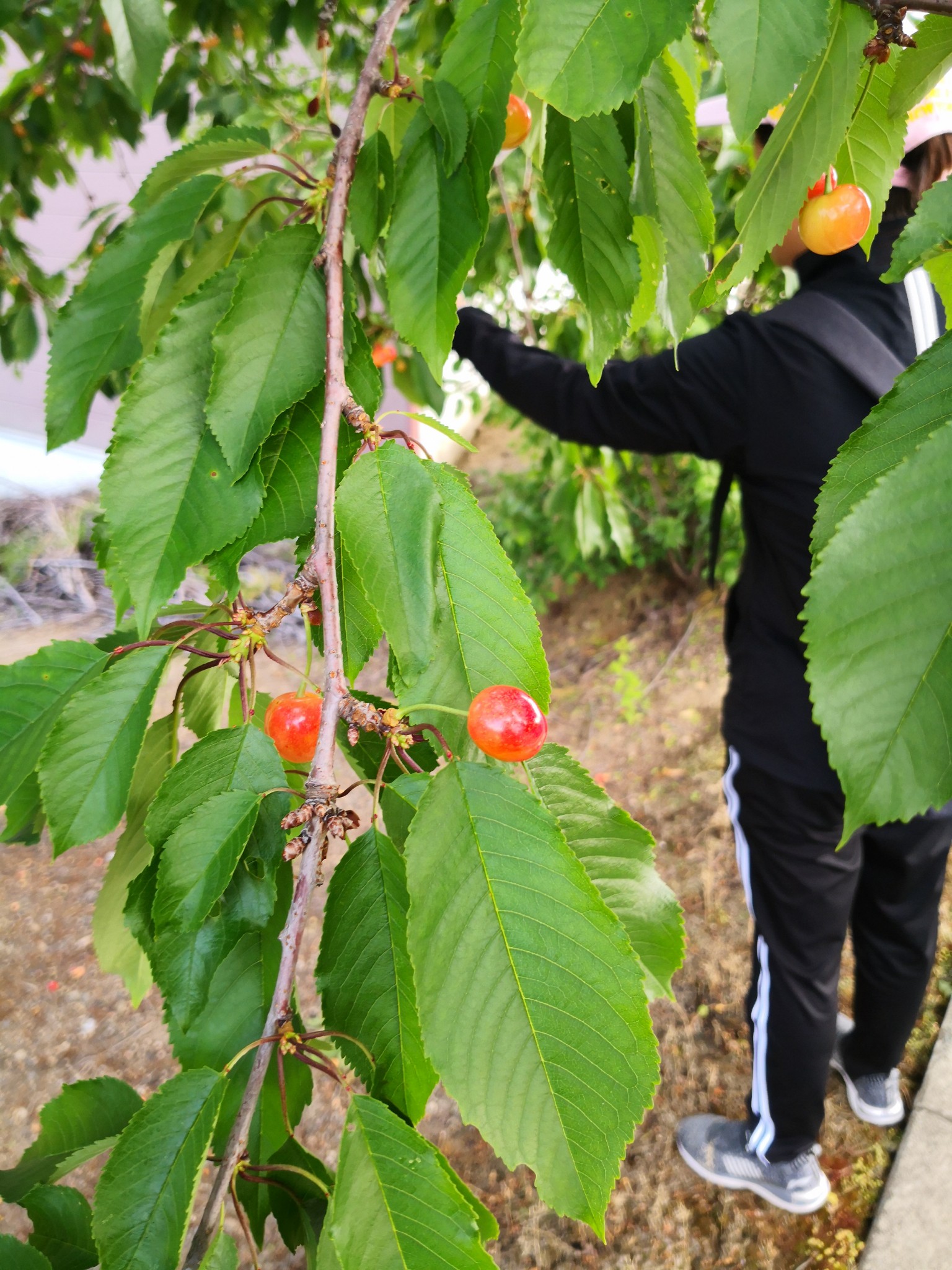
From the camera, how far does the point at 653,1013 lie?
2428mm

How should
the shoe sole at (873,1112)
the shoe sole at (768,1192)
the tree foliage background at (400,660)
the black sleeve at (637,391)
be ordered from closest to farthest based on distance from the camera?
1. the tree foliage background at (400,660)
2. the black sleeve at (637,391)
3. the shoe sole at (768,1192)
4. the shoe sole at (873,1112)

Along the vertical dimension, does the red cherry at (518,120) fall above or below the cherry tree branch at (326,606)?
above

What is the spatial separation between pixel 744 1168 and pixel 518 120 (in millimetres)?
2147

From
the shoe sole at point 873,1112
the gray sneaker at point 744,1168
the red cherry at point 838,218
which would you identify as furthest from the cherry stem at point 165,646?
the shoe sole at point 873,1112

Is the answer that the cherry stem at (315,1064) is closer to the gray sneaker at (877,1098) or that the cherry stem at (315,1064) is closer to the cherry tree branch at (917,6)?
the cherry tree branch at (917,6)

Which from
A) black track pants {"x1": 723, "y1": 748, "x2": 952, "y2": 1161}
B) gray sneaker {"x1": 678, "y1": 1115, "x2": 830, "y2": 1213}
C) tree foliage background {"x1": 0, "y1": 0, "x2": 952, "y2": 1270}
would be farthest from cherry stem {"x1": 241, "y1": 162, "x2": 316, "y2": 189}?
gray sneaker {"x1": 678, "y1": 1115, "x2": 830, "y2": 1213}

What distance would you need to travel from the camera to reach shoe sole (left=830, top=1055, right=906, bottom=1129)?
211cm

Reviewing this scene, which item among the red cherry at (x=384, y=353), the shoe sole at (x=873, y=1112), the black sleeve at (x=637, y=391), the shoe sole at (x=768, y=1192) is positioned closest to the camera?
the black sleeve at (x=637, y=391)

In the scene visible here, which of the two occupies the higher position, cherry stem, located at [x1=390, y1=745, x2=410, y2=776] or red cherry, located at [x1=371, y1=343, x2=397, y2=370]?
red cherry, located at [x1=371, y1=343, x2=397, y2=370]

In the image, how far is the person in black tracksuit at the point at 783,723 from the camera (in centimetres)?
160

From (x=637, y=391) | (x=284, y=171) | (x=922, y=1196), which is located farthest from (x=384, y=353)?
(x=922, y=1196)

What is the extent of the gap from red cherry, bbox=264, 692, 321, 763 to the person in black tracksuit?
3.83 feet

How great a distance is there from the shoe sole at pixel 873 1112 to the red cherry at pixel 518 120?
2124 mm

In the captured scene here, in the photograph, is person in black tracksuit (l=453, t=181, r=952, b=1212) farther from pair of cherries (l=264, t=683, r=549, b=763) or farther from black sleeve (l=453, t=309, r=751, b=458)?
pair of cherries (l=264, t=683, r=549, b=763)
